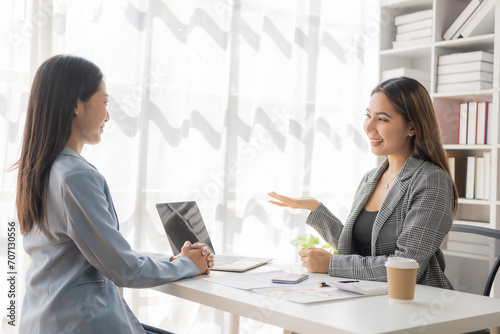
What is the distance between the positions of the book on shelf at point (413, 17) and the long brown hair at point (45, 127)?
2.49 metres

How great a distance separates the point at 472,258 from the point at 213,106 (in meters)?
1.60

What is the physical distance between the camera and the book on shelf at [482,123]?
3.11 metres

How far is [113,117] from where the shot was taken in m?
2.67

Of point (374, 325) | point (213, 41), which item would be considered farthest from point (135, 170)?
point (374, 325)

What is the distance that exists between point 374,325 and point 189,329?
1969 mm

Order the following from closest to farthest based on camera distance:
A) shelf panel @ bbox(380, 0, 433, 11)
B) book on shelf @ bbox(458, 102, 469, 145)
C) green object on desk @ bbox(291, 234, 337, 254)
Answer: book on shelf @ bbox(458, 102, 469, 145)
green object on desk @ bbox(291, 234, 337, 254)
shelf panel @ bbox(380, 0, 433, 11)

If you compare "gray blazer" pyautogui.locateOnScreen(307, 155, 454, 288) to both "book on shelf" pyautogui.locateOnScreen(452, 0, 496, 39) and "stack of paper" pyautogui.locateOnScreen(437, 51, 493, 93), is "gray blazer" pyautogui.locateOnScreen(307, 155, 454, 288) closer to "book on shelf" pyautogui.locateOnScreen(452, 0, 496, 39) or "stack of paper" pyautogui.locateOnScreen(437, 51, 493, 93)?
"stack of paper" pyautogui.locateOnScreen(437, 51, 493, 93)

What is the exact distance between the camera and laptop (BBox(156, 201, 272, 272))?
179 cm

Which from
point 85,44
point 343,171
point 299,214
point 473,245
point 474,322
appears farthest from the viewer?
point 343,171

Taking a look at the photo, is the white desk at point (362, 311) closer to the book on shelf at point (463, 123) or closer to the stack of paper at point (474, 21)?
the book on shelf at point (463, 123)

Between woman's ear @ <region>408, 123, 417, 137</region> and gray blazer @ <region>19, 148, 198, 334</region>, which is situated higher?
woman's ear @ <region>408, 123, 417, 137</region>

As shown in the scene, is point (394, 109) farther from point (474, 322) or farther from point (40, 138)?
point (40, 138)

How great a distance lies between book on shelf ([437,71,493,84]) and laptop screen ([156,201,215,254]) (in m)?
1.96

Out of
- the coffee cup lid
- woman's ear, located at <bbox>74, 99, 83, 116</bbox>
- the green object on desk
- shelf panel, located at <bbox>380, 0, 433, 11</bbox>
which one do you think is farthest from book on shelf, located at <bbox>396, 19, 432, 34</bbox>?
woman's ear, located at <bbox>74, 99, 83, 116</bbox>
